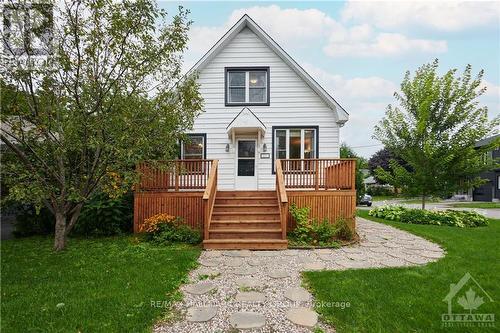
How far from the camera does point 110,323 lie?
9.61 feet

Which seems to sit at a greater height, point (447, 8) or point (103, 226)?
point (447, 8)

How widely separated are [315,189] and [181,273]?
4404 mm

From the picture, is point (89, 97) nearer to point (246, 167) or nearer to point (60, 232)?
point (60, 232)

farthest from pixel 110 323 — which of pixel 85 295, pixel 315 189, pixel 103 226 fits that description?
pixel 315 189

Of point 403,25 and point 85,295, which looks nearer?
point 85,295

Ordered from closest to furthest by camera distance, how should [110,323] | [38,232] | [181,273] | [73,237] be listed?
[110,323] < [181,273] < [73,237] < [38,232]

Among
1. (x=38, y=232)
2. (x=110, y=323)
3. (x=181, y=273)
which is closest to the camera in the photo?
(x=110, y=323)

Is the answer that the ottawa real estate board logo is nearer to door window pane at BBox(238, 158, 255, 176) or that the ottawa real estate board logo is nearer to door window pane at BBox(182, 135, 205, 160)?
door window pane at BBox(238, 158, 255, 176)

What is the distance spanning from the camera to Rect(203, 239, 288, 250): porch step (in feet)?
20.5

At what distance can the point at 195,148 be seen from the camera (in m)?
9.88

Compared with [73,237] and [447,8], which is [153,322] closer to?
[73,237]

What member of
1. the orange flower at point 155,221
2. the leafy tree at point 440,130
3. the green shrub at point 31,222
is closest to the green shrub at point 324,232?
the orange flower at point 155,221

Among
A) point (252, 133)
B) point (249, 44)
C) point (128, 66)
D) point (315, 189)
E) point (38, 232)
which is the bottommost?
point (38, 232)

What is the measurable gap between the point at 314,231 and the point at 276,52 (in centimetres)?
656
